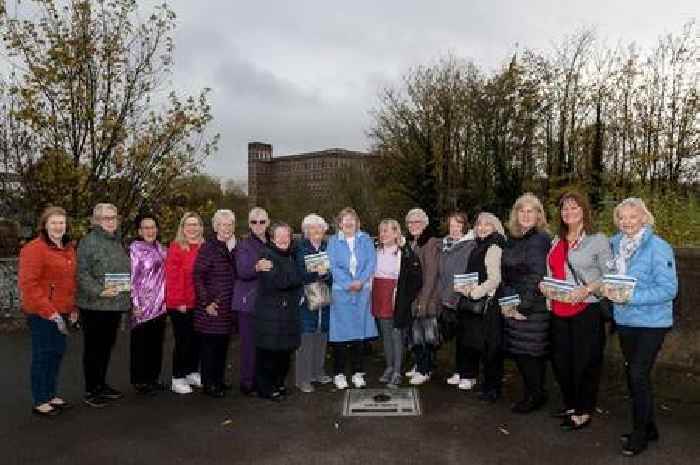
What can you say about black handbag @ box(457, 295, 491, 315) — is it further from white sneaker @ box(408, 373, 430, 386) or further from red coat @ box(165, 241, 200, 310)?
red coat @ box(165, 241, 200, 310)

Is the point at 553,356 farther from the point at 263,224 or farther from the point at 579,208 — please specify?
the point at 263,224

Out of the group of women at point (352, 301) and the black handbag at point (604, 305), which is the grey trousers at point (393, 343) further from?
the black handbag at point (604, 305)

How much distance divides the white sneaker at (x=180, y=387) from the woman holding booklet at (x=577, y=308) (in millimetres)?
3891

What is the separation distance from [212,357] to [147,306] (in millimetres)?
891

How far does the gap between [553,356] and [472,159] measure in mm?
26485

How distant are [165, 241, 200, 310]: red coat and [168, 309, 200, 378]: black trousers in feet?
0.36

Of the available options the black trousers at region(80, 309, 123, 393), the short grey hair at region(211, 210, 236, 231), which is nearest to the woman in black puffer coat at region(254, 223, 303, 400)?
the short grey hair at region(211, 210, 236, 231)

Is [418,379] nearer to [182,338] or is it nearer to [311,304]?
[311,304]

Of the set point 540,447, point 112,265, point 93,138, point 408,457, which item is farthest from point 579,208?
point 93,138

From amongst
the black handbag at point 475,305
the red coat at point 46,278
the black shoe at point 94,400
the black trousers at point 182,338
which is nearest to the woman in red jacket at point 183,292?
the black trousers at point 182,338

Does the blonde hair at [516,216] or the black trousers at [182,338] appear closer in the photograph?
the blonde hair at [516,216]

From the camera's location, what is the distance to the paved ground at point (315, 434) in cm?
489

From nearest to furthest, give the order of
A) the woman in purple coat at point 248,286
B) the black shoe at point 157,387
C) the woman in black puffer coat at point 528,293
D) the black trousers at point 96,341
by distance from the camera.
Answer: the woman in black puffer coat at point 528,293, the black trousers at point 96,341, the woman in purple coat at point 248,286, the black shoe at point 157,387

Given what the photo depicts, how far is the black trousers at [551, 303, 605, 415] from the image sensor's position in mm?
5316
